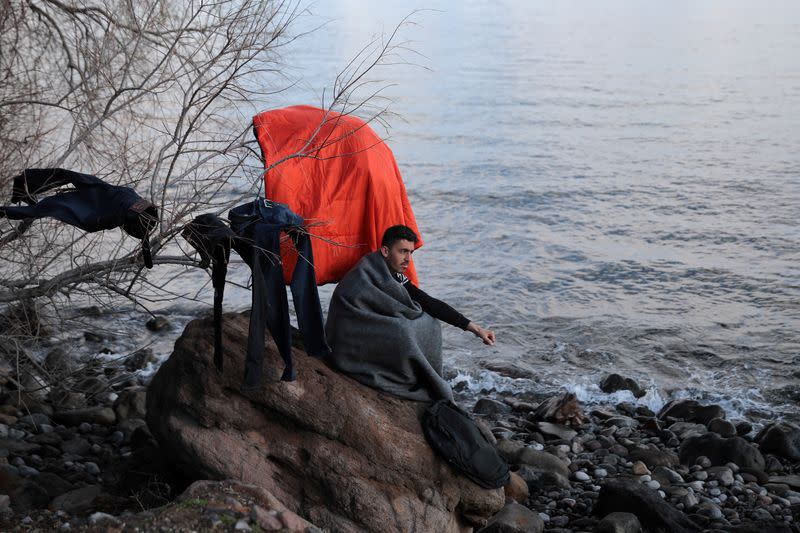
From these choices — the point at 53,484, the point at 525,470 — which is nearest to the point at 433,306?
the point at 525,470

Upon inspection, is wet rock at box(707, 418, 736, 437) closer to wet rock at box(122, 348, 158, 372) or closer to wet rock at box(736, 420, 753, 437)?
wet rock at box(736, 420, 753, 437)

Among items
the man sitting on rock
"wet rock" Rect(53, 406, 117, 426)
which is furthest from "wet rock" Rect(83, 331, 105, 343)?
the man sitting on rock

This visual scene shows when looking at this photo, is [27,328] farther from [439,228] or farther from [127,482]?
[439,228]

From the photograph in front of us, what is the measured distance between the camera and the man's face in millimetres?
6426

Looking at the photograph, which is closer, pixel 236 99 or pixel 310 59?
pixel 236 99

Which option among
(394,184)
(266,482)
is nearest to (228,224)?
(394,184)

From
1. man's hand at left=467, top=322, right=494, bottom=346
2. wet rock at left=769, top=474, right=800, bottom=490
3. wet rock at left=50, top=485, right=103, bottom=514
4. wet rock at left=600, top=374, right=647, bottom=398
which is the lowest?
wet rock at left=769, top=474, right=800, bottom=490

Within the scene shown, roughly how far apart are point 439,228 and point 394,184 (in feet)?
30.7

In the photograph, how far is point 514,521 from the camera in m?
6.52

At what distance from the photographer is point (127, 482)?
22.2 feet

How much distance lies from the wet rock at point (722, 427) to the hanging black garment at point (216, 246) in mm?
4984

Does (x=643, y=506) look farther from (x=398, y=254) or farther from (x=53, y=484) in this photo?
(x=53, y=484)

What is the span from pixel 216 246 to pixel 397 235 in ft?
3.97

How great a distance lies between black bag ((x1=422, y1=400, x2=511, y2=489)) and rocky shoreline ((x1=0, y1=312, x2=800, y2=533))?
32cm
